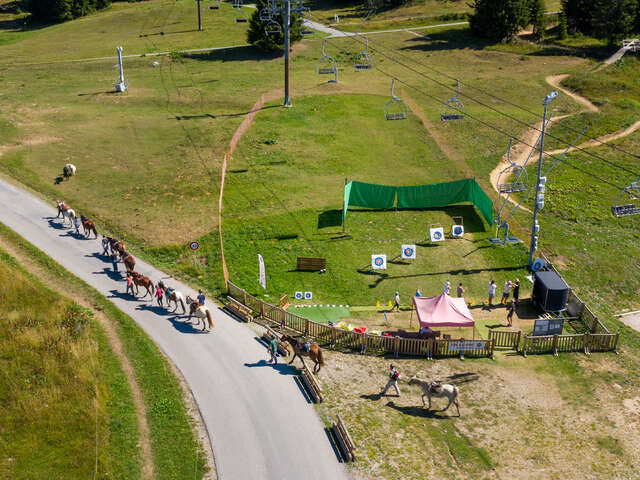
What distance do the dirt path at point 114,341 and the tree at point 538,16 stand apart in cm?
8451

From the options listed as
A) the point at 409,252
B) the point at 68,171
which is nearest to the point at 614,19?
the point at 409,252

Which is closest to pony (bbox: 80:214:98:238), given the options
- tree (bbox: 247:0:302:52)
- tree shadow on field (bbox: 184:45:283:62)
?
tree shadow on field (bbox: 184:45:283:62)

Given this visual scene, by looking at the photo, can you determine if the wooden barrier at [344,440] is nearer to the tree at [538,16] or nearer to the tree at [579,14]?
the tree at [538,16]

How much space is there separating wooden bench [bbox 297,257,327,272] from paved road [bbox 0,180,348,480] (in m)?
7.87

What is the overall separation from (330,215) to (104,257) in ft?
57.3

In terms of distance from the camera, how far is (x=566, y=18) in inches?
3848

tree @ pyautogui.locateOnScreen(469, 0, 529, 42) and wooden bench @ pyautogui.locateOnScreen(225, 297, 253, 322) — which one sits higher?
tree @ pyautogui.locateOnScreen(469, 0, 529, 42)

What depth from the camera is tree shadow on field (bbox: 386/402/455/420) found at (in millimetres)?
26922

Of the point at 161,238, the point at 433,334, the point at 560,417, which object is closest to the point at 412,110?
the point at 161,238

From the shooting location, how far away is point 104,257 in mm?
39656

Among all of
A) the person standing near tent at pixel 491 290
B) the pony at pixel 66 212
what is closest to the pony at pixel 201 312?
the pony at pixel 66 212

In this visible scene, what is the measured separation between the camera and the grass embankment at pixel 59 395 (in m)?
23.7

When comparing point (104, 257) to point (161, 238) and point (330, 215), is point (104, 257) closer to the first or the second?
point (161, 238)

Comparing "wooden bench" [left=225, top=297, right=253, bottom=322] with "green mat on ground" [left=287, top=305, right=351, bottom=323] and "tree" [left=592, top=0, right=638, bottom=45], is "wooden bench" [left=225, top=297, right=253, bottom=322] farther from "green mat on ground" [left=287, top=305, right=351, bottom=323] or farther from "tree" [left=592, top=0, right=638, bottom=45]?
"tree" [left=592, top=0, right=638, bottom=45]
